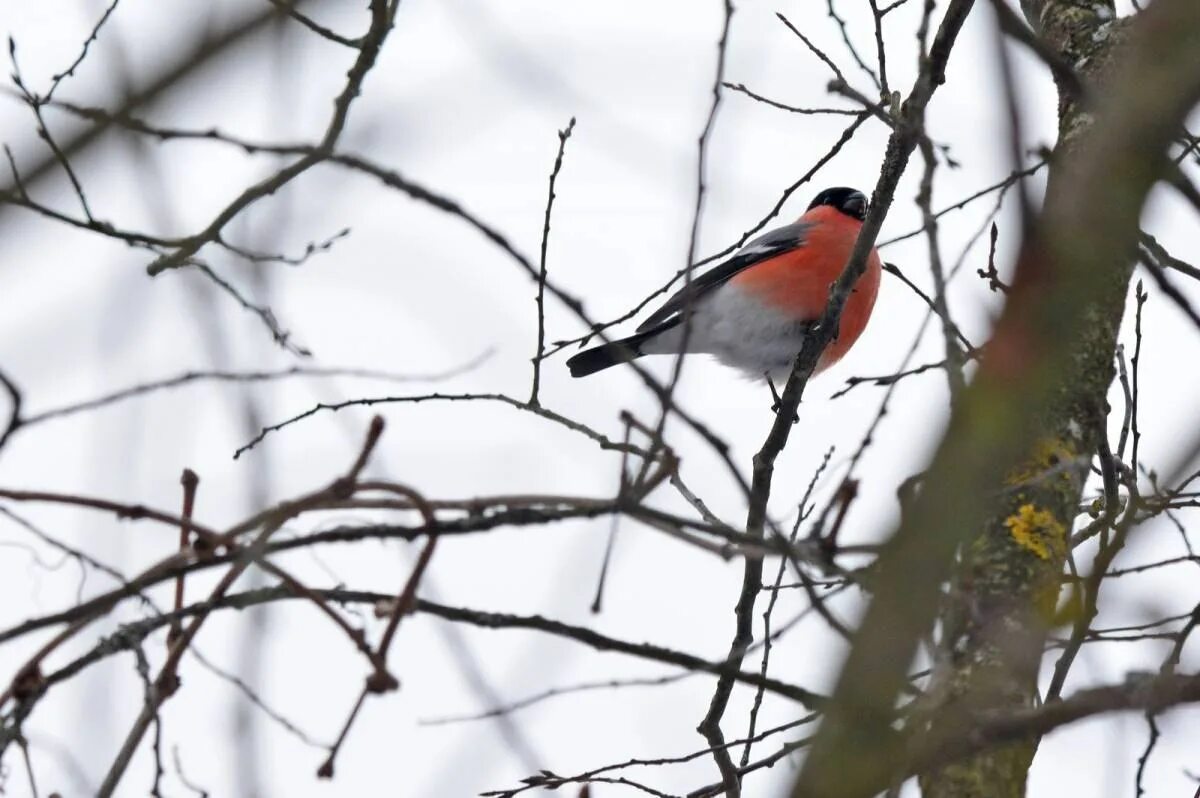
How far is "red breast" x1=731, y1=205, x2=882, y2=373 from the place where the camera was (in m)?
6.07

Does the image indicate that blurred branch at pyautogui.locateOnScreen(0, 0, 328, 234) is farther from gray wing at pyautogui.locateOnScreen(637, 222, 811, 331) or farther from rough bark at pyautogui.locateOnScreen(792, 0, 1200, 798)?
gray wing at pyautogui.locateOnScreen(637, 222, 811, 331)

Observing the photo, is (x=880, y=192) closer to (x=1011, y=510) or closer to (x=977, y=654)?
(x=1011, y=510)

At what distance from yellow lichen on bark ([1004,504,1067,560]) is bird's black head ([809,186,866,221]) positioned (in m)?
4.38

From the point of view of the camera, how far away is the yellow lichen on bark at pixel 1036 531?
270 cm

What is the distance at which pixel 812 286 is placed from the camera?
20.2 ft

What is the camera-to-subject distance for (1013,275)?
0.93 metres

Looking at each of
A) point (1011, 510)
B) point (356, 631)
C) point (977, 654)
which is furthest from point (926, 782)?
point (356, 631)

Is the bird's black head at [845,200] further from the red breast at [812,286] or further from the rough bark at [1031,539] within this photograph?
the rough bark at [1031,539]

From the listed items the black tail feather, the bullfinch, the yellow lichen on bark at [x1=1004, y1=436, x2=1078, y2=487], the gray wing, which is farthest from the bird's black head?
the yellow lichen on bark at [x1=1004, y1=436, x2=1078, y2=487]

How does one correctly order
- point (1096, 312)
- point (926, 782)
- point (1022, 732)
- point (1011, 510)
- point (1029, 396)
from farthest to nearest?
1. point (1096, 312)
2. point (1011, 510)
3. point (926, 782)
4. point (1022, 732)
5. point (1029, 396)

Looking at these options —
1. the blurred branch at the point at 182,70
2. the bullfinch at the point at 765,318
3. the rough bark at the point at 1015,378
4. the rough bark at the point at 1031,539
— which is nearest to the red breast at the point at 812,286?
the bullfinch at the point at 765,318

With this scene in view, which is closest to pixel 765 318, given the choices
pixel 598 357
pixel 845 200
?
pixel 598 357

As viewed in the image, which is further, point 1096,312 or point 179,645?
point 1096,312

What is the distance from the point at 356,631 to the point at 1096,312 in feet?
7.28
